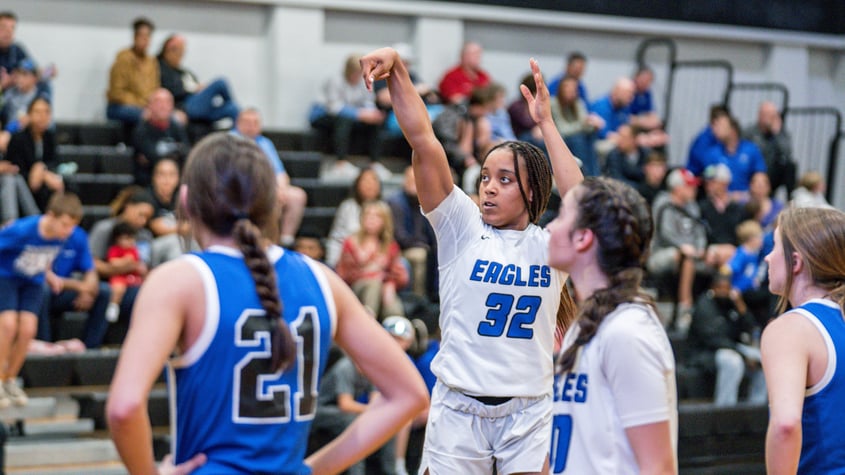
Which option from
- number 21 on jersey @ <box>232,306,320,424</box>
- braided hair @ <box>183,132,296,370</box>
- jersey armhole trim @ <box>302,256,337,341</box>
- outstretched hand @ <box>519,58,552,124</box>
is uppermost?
outstretched hand @ <box>519,58,552,124</box>

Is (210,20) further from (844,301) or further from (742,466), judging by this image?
(844,301)

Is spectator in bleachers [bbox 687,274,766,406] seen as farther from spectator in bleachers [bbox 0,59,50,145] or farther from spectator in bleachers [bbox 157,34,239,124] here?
spectator in bleachers [bbox 0,59,50,145]

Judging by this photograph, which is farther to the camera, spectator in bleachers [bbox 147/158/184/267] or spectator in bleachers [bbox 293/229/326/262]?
spectator in bleachers [bbox 293/229/326/262]

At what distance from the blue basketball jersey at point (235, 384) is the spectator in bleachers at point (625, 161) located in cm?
989

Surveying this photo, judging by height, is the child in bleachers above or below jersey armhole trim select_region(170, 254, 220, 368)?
below

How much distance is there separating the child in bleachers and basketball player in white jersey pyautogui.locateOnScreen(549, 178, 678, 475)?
6.23 metres

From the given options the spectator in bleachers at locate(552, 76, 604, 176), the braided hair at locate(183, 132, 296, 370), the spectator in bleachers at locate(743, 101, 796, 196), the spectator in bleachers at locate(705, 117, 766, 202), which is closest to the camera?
the braided hair at locate(183, 132, 296, 370)

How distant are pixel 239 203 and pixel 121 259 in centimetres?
639

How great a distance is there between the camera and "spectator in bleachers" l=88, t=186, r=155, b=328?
830 centimetres

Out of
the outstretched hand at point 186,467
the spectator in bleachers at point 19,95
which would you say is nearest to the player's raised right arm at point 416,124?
the outstretched hand at point 186,467

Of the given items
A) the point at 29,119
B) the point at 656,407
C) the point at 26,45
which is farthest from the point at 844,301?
the point at 26,45

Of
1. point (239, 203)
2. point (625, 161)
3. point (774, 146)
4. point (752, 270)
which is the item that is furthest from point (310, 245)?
point (774, 146)

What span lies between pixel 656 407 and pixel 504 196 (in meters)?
1.58

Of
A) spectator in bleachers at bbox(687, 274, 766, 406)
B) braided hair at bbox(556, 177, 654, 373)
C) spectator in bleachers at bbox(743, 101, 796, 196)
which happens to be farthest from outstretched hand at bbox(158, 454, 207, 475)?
spectator in bleachers at bbox(743, 101, 796, 196)
